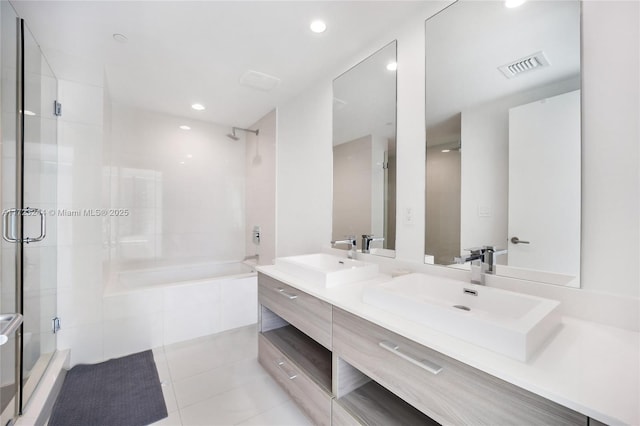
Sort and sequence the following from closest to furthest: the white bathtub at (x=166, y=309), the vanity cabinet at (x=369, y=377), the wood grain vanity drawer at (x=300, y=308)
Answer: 1. the vanity cabinet at (x=369, y=377)
2. the wood grain vanity drawer at (x=300, y=308)
3. the white bathtub at (x=166, y=309)

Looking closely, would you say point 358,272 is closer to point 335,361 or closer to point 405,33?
point 335,361

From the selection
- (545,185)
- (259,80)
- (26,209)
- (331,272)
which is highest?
(259,80)

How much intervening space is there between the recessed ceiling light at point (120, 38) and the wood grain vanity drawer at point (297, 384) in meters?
2.32

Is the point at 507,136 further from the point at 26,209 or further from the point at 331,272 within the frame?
the point at 26,209

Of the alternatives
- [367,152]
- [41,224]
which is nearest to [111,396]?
[41,224]

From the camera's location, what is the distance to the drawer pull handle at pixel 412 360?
2.82 feet

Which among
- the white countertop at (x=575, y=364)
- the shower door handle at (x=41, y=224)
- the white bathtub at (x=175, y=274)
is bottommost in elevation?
the white bathtub at (x=175, y=274)

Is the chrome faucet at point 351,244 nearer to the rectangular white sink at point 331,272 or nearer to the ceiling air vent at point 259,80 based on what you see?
the rectangular white sink at point 331,272

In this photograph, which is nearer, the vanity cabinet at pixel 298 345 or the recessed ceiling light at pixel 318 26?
the vanity cabinet at pixel 298 345

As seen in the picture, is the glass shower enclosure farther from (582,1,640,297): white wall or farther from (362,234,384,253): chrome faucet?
(582,1,640,297): white wall

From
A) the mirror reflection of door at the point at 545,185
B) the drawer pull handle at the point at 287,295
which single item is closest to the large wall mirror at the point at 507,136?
the mirror reflection of door at the point at 545,185

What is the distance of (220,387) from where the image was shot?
1851 millimetres

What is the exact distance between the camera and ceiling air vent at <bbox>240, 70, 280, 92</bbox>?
2.31 meters

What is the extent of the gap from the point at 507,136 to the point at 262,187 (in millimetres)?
2659
